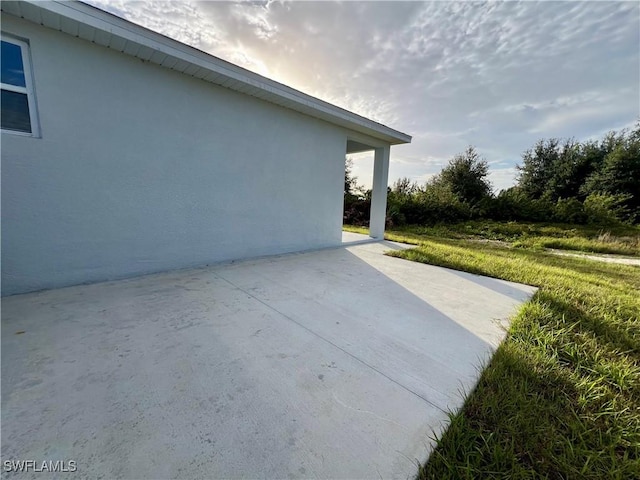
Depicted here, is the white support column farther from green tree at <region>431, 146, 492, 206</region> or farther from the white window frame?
green tree at <region>431, 146, 492, 206</region>

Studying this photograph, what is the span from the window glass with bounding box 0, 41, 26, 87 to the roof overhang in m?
0.28

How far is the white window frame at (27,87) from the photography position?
2314 millimetres

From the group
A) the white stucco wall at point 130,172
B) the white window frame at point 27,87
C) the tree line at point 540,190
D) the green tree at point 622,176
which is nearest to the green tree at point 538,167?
the tree line at point 540,190

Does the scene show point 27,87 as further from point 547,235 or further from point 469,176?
point 469,176

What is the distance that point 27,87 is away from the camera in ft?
7.84

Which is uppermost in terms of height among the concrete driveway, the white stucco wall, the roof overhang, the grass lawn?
the roof overhang

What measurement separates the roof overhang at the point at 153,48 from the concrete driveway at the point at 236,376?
263cm

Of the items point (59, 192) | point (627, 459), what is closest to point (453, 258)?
point (627, 459)

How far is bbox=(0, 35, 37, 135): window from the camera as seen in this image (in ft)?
7.57

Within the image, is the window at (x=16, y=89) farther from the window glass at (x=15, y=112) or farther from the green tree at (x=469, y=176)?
the green tree at (x=469, y=176)

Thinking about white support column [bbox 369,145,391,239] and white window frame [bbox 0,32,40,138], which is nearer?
white window frame [bbox 0,32,40,138]

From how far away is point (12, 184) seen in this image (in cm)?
238

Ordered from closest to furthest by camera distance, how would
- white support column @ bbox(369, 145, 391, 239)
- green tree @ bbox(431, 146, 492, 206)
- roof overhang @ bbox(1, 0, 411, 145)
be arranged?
roof overhang @ bbox(1, 0, 411, 145)
white support column @ bbox(369, 145, 391, 239)
green tree @ bbox(431, 146, 492, 206)

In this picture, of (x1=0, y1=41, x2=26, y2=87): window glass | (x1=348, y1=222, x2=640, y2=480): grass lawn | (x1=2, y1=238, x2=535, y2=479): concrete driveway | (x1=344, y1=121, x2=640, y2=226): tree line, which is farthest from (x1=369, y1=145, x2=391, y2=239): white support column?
(x1=0, y1=41, x2=26, y2=87): window glass
